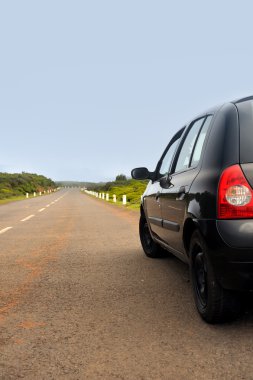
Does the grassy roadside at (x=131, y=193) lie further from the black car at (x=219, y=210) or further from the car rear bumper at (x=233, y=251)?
the car rear bumper at (x=233, y=251)

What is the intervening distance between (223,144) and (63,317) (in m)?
1.93

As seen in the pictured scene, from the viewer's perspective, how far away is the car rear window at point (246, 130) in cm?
306

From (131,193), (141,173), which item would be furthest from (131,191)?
(141,173)

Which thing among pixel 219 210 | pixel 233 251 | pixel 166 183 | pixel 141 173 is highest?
pixel 141 173

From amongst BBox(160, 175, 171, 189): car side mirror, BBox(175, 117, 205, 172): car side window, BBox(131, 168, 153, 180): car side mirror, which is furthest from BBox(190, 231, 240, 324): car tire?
BBox(131, 168, 153, 180): car side mirror

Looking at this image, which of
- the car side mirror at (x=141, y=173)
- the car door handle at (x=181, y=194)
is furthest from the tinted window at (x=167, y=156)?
the car door handle at (x=181, y=194)

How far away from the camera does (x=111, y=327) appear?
3.34m

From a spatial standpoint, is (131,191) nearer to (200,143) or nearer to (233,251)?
(200,143)

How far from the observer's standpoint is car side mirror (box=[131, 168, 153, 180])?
5801mm

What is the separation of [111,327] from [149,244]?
323 centimetres

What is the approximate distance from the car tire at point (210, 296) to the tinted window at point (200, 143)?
0.71m

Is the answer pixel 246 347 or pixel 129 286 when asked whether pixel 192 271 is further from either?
pixel 129 286

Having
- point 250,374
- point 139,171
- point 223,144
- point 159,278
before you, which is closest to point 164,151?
point 139,171

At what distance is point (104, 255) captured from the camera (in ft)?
22.9
